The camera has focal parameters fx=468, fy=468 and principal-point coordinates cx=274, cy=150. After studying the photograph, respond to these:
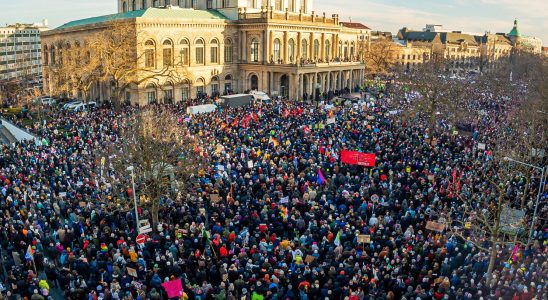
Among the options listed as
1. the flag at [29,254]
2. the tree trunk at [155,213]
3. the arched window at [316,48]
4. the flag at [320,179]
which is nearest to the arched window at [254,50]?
the arched window at [316,48]

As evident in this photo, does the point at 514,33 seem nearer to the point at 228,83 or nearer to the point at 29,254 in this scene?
the point at 228,83

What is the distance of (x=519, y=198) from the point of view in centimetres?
2311

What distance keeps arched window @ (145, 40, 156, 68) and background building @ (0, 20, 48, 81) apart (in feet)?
264

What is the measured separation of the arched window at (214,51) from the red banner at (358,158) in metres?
36.4

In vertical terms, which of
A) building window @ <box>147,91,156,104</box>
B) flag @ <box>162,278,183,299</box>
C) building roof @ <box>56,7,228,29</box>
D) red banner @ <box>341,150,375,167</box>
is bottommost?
flag @ <box>162,278,183,299</box>

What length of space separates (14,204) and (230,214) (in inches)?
401

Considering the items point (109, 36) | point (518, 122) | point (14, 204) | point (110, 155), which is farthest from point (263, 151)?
point (109, 36)

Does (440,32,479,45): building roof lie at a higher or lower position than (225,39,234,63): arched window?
higher

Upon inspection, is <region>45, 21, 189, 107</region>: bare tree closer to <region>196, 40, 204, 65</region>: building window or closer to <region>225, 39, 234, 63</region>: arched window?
<region>196, 40, 204, 65</region>: building window

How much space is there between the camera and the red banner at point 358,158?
26.4 m

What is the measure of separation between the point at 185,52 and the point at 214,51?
16.4ft

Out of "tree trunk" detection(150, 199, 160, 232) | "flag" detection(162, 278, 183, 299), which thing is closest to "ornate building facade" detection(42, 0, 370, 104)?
"tree trunk" detection(150, 199, 160, 232)

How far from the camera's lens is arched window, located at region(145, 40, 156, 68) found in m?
51.1

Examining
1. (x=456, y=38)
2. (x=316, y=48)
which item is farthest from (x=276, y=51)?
(x=456, y=38)
